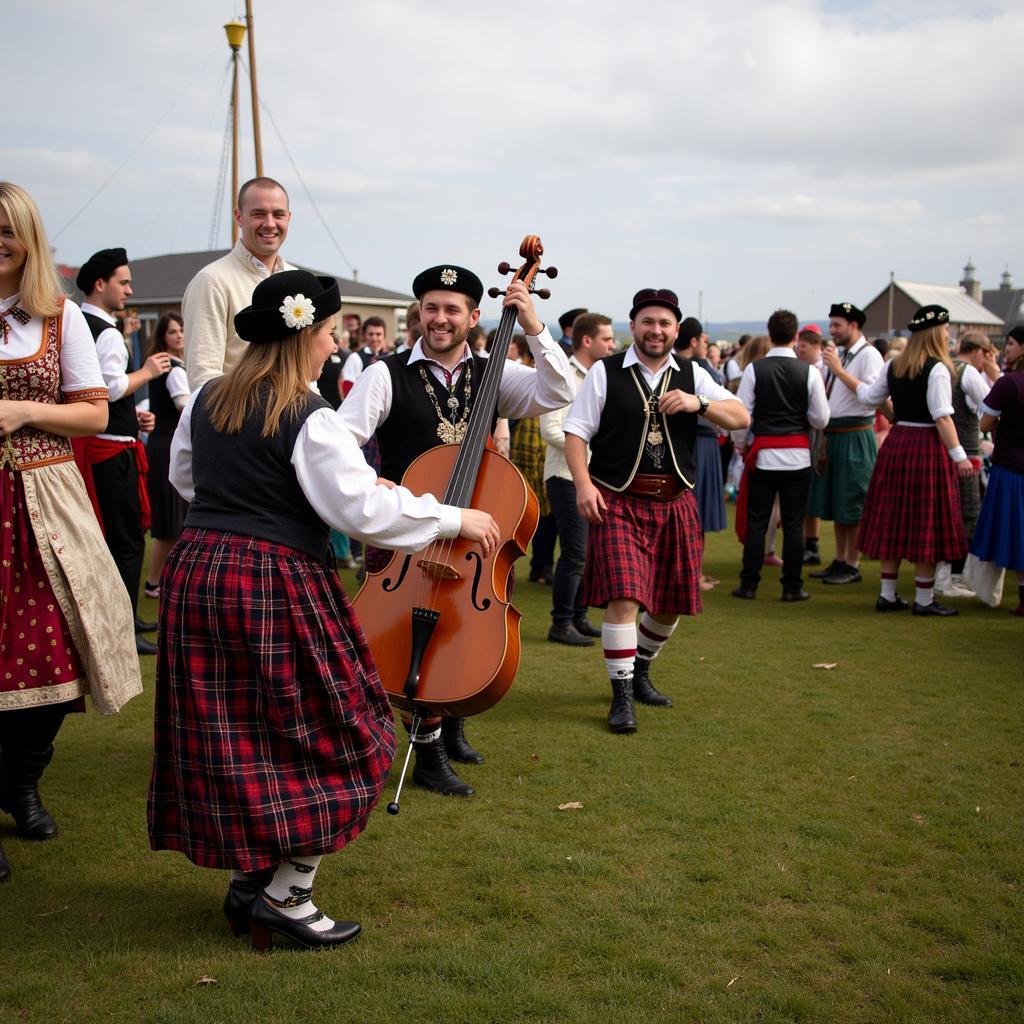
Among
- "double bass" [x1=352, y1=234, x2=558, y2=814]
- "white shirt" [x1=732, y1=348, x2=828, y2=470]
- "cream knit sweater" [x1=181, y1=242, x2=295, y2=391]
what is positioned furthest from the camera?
"white shirt" [x1=732, y1=348, x2=828, y2=470]

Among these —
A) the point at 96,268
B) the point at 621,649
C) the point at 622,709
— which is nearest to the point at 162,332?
the point at 96,268

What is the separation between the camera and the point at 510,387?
165 inches

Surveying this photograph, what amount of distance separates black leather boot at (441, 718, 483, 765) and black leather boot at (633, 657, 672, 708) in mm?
1192

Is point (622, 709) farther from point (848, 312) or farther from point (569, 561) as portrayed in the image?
point (848, 312)

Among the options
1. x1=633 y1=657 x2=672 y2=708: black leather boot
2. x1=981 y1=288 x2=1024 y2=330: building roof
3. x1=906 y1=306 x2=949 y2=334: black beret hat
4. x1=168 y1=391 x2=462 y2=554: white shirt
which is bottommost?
x1=633 y1=657 x2=672 y2=708: black leather boot

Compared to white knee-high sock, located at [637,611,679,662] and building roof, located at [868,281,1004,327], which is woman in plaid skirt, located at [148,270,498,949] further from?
building roof, located at [868,281,1004,327]

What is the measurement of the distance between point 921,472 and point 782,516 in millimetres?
1067

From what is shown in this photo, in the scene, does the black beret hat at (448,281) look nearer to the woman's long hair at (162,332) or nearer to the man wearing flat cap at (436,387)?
the man wearing flat cap at (436,387)

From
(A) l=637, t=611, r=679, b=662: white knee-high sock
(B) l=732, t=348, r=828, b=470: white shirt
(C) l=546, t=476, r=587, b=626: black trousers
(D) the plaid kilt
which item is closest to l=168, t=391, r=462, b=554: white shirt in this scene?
(D) the plaid kilt

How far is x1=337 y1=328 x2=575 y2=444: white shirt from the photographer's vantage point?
3.96 m

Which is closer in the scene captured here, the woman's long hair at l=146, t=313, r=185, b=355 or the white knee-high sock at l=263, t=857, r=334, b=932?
the white knee-high sock at l=263, t=857, r=334, b=932

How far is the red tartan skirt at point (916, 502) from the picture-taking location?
7.27 metres

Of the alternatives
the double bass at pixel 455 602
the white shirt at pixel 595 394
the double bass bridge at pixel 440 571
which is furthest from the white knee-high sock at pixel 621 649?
the double bass bridge at pixel 440 571

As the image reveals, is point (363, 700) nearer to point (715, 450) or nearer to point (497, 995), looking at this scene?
point (497, 995)
